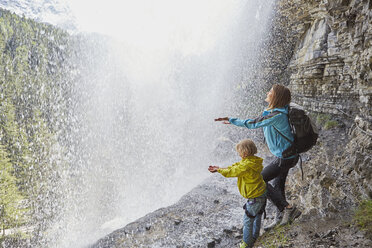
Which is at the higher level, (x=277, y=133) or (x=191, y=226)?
(x=277, y=133)

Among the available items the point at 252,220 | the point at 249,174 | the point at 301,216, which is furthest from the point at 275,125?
the point at 301,216

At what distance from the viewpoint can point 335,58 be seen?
739 cm

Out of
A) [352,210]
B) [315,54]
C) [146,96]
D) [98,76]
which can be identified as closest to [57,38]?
[98,76]

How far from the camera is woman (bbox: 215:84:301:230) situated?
8.46 ft

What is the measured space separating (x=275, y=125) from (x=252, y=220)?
133 cm

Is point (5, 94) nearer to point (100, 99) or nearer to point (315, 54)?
point (100, 99)

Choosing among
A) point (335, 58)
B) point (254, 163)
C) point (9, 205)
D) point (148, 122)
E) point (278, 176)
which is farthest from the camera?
point (148, 122)

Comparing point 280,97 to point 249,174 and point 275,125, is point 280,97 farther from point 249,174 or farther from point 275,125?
point 249,174

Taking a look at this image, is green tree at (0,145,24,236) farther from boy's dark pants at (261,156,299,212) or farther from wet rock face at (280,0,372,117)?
wet rock face at (280,0,372,117)

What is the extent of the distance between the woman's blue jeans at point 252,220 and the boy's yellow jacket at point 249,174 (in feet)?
0.35

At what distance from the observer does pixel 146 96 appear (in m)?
41.8

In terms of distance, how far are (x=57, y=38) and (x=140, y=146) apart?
43034mm

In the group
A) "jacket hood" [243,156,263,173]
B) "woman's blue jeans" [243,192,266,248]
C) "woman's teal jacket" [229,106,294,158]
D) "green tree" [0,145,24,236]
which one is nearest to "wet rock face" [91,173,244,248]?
"woman's blue jeans" [243,192,266,248]

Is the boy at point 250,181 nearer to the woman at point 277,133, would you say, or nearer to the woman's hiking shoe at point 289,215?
the woman at point 277,133
